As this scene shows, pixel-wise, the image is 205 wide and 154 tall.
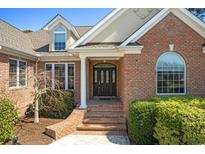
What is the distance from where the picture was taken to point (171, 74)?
42.0 ft

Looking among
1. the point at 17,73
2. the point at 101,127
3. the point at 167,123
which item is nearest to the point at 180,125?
the point at 167,123

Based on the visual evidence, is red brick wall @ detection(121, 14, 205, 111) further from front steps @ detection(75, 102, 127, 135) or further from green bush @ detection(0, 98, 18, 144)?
green bush @ detection(0, 98, 18, 144)

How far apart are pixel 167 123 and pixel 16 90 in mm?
9438

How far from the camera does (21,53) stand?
14234 millimetres

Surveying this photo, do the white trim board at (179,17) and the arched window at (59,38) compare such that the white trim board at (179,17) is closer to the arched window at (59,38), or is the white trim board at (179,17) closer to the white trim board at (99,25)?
the white trim board at (99,25)

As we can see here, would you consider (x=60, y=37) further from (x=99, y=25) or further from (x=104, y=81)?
(x=99, y=25)

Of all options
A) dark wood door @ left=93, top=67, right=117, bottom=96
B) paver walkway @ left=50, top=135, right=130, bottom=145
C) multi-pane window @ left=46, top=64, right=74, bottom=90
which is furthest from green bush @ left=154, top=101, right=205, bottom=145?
multi-pane window @ left=46, top=64, right=74, bottom=90

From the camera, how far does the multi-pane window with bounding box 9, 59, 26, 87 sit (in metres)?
13.9

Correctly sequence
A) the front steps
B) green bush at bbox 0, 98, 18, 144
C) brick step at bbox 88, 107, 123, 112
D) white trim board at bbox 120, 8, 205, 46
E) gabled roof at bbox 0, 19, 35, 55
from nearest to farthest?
green bush at bbox 0, 98, 18, 144 → the front steps → white trim board at bbox 120, 8, 205, 46 → gabled roof at bbox 0, 19, 35, 55 → brick step at bbox 88, 107, 123, 112

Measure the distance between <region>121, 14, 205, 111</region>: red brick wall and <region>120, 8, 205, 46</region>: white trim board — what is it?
0.17 metres

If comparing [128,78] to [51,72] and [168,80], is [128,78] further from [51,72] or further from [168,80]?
[51,72]

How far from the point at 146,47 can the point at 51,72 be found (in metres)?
8.10

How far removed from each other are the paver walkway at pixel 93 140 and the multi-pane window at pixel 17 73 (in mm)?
5530
